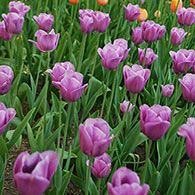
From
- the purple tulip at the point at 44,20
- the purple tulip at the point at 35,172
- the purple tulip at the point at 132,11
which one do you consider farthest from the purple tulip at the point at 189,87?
the purple tulip at the point at 132,11

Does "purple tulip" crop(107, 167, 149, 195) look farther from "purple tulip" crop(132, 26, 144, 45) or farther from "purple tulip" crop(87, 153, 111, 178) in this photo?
"purple tulip" crop(132, 26, 144, 45)

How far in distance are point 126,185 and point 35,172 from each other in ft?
0.57

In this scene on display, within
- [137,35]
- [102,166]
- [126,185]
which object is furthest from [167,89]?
[126,185]

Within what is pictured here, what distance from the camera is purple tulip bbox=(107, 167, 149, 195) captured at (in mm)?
672

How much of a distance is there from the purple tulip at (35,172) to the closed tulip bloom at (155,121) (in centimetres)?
38

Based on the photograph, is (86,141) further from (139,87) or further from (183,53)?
(183,53)

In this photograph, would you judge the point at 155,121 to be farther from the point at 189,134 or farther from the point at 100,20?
the point at 100,20

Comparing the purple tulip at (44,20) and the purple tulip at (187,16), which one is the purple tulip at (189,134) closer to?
the purple tulip at (44,20)

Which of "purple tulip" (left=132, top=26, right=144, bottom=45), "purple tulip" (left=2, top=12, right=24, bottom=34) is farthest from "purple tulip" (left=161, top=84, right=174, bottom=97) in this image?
"purple tulip" (left=2, top=12, right=24, bottom=34)

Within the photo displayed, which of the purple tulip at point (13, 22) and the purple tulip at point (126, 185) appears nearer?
the purple tulip at point (126, 185)

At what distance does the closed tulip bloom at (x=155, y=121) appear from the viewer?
0.96 metres

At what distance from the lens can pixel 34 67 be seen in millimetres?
2094

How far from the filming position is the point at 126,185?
0.67 meters

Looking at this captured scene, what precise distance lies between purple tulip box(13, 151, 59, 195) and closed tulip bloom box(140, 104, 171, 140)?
38 centimetres
